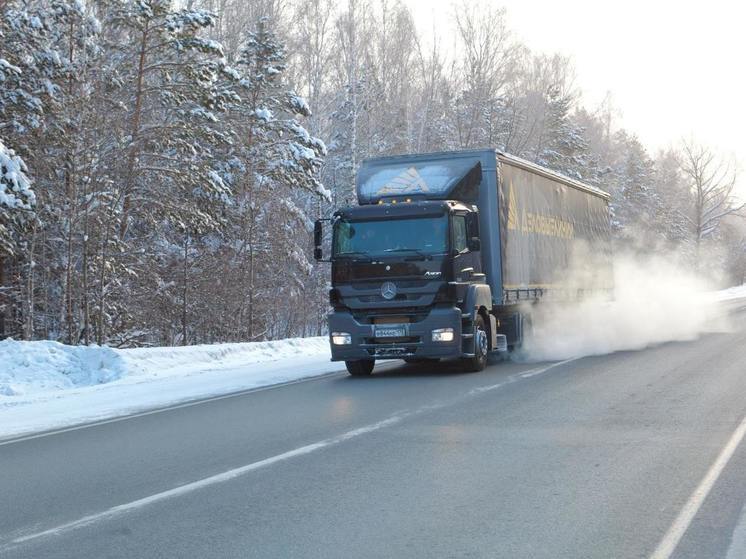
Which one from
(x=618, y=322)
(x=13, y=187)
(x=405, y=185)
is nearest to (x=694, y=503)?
(x=405, y=185)

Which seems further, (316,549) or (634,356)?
(634,356)

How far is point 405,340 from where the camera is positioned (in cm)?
1415

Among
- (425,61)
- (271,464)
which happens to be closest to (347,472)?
(271,464)

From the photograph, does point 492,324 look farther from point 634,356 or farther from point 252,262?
point 252,262

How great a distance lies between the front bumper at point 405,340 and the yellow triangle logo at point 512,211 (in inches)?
120

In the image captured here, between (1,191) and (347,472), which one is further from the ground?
(1,191)

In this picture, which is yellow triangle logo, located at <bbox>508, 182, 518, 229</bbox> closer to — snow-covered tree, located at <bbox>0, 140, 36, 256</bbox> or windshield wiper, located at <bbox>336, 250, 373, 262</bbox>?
windshield wiper, located at <bbox>336, 250, 373, 262</bbox>

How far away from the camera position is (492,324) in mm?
15523

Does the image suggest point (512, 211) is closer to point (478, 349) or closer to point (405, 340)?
point (478, 349)

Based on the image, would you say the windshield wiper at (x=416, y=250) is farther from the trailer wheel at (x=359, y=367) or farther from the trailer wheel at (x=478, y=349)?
the trailer wheel at (x=359, y=367)

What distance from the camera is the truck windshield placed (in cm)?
1409

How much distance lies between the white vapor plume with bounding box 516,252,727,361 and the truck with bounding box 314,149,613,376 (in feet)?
3.48

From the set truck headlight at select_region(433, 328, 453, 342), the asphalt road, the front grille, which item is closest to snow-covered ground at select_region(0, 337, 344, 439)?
the asphalt road

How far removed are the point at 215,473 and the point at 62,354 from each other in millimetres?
9640
